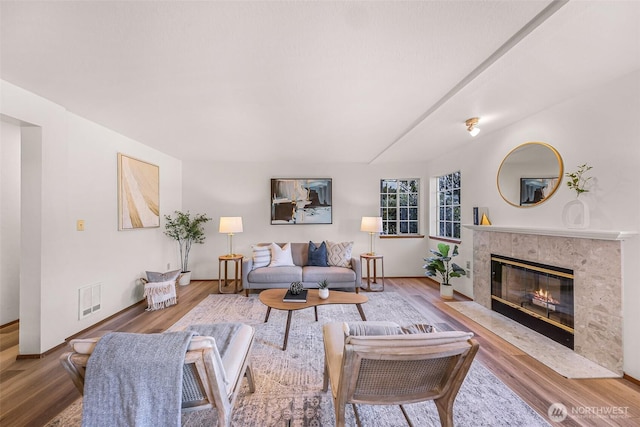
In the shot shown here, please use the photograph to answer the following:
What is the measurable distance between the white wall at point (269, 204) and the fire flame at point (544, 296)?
2.35 m

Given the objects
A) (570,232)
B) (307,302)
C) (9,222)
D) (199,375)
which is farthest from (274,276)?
(570,232)

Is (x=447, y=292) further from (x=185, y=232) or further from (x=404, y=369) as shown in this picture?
(x=185, y=232)

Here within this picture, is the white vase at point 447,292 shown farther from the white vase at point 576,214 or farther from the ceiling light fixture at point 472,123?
the ceiling light fixture at point 472,123

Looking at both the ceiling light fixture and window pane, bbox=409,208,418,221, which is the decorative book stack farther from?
window pane, bbox=409,208,418,221

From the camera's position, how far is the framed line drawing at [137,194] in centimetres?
333

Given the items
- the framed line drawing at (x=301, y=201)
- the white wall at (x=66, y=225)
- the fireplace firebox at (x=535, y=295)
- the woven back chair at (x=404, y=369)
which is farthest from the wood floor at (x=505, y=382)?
the framed line drawing at (x=301, y=201)

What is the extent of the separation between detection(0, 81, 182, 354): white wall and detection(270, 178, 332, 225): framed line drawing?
2327 millimetres

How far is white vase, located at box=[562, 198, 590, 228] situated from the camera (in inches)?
86.7

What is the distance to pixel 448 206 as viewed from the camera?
15.2 ft

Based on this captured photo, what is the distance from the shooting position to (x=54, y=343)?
2.44m

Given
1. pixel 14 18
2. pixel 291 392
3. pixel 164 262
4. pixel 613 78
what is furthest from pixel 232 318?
pixel 613 78

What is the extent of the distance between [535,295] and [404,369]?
2.57 m

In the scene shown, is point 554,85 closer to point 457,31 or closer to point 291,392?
point 457,31

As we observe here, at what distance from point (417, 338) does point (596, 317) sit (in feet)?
7.31
